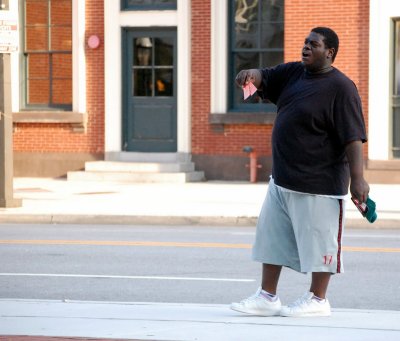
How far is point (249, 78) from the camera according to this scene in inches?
303

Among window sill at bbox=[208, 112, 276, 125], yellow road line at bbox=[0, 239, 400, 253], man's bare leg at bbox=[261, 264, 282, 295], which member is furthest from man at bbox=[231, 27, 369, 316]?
window sill at bbox=[208, 112, 276, 125]

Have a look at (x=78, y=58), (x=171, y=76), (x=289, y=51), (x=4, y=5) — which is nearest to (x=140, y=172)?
(x=171, y=76)

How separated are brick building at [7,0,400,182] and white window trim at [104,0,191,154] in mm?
20

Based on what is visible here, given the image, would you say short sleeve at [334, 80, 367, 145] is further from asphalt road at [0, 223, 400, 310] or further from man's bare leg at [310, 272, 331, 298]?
asphalt road at [0, 223, 400, 310]

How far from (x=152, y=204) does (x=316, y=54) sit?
11028mm

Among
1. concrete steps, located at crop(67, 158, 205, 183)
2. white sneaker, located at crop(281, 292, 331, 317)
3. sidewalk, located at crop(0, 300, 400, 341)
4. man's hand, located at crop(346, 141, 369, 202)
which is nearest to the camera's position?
sidewalk, located at crop(0, 300, 400, 341)

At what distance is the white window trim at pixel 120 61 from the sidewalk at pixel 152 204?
4.15 feet

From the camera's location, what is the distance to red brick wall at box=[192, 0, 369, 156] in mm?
21984

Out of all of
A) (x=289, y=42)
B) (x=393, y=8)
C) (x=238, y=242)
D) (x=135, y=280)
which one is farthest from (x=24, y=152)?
(x=135, y=280)

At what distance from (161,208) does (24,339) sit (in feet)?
35.7

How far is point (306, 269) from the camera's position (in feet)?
24.8

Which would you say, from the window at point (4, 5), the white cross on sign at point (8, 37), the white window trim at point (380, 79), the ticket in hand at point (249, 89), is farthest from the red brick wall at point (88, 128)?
the ticket in hand at point (249, 89)

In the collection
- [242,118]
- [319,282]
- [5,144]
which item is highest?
[242,118]

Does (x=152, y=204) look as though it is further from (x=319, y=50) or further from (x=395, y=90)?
(x=319, y=50)
